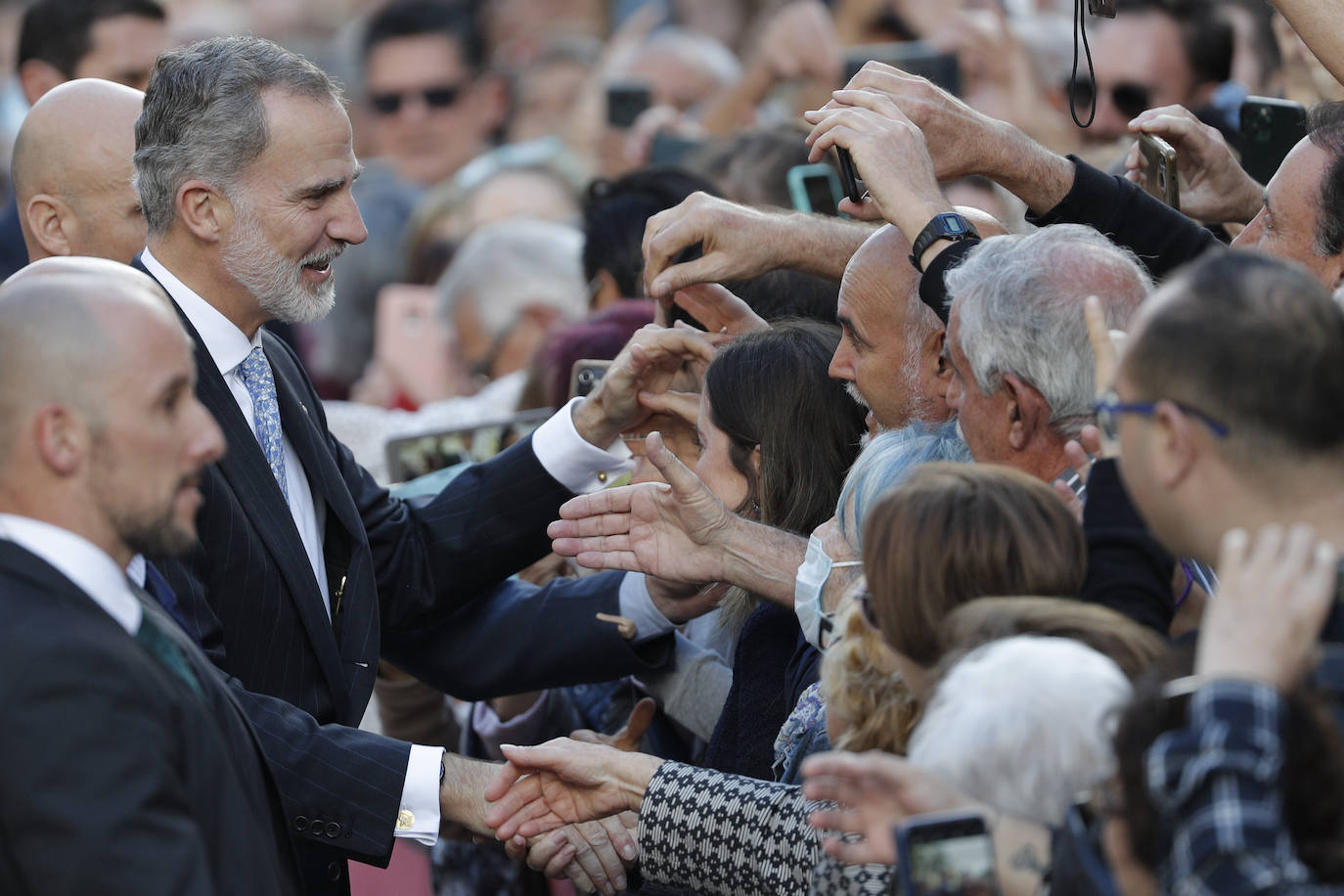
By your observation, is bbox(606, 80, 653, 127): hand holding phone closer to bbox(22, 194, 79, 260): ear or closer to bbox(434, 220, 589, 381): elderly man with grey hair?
bbox(434, 220, 589, 381): elderly man with grey hair

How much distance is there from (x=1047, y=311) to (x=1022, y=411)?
0.57ft

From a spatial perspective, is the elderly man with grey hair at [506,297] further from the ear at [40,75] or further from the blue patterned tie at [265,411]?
the blue patterned tie at [265,411]

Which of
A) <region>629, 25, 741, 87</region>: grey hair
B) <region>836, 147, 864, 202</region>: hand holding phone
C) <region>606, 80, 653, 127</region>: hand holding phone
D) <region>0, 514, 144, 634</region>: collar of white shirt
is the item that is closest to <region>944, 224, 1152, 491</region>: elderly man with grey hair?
<region>836, 147, 864, 202</region>: hand holding phone

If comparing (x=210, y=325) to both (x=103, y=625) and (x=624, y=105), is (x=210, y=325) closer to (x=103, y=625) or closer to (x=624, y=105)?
(x=103, y=625)

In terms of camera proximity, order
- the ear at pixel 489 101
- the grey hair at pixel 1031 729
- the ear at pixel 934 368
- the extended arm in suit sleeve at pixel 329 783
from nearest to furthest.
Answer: the grey hair at pixel 1031 729 < the extended arm in suit sleeve at pixel 329 783 < the ear at pixel 934 368 < the ear at pixel 489 101

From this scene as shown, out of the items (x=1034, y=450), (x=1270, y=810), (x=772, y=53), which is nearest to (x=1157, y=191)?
(x=1034, y=450)

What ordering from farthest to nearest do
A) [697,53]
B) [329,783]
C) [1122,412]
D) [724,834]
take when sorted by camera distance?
[697,53] < [329,783] < [724,834] < [1122,412]

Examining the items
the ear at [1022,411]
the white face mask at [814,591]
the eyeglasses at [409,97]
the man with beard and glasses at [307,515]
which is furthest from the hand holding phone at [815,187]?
the eyeglasses at [409,97]

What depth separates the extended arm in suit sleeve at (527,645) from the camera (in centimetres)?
371

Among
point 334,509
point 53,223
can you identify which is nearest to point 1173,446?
point 334,509

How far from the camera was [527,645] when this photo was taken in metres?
3.79

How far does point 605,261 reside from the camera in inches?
205

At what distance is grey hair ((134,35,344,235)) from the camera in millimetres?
3342

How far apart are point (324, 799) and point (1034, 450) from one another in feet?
4.97
